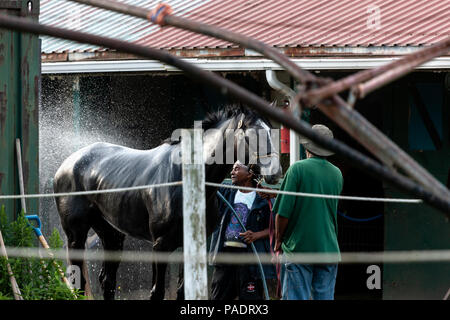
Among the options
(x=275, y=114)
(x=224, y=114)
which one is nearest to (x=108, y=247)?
(x=224, y=114)

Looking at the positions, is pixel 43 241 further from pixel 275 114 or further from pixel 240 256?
pixel 275 114

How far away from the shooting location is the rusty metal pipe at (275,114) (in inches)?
79.1

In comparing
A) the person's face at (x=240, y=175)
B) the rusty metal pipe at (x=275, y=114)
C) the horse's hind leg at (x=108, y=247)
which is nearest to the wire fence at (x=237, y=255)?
the horse's hind leg at (x=108, y=247)

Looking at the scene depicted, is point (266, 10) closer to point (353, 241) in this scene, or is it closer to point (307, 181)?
point (353, 241)

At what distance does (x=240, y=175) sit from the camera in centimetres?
718

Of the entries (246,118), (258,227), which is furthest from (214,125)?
(258,227)

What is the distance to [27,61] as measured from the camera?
19.1 ft

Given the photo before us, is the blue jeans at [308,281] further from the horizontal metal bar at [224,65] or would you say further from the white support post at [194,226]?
the horizontal metal bar at [224,65]

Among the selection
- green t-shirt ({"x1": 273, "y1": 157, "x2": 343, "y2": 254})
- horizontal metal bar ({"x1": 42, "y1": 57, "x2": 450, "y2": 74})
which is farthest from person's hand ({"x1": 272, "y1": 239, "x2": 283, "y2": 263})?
horizontal metal bar ({"x1": 42, "y1": 57, "x2": 450, "y2": 74})

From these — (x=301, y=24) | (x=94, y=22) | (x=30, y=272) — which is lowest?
(x=30, y=272)

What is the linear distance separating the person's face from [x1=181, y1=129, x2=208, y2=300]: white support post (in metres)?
3.11

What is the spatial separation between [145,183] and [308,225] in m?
2.11

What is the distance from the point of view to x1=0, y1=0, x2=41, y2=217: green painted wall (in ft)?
18.6

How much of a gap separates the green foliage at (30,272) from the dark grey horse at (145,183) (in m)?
2.04
